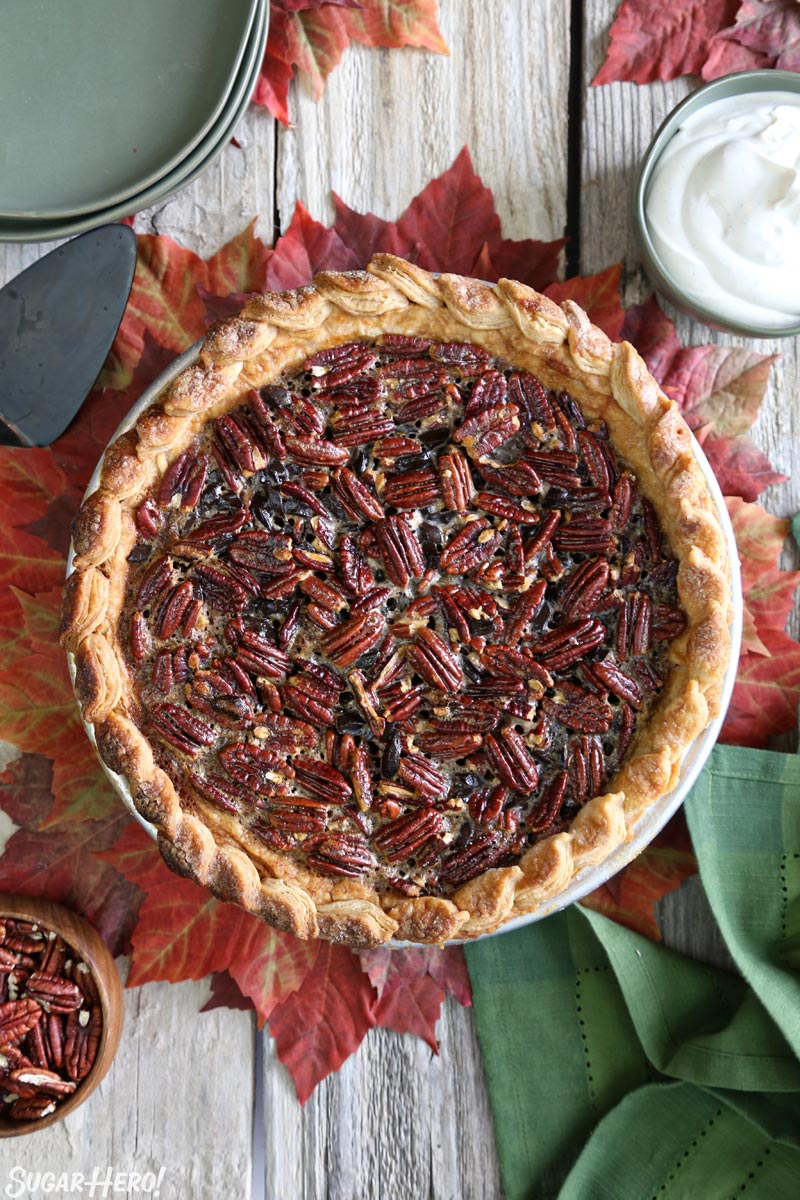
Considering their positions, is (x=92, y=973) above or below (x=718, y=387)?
below

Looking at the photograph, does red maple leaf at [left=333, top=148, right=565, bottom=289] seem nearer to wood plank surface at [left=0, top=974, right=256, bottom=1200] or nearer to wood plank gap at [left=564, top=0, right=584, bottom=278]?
wood plank gap at [left=564, top=0, right=584, bottom=278]

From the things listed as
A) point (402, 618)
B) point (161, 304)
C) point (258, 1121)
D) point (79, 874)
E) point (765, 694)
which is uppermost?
point (161, 304)

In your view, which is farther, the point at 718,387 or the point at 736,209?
the point at 718,387

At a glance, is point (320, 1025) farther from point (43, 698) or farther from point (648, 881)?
point (43, 698)

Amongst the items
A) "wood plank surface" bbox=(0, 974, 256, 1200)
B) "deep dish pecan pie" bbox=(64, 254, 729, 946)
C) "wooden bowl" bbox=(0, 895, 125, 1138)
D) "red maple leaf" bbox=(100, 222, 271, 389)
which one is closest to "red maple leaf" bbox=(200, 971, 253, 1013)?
"wood plank surface" bbox=(0, 974, 256, 1200)

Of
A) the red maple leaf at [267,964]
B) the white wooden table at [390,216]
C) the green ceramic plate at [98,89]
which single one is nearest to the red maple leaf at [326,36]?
the white wooden table at [390,216]

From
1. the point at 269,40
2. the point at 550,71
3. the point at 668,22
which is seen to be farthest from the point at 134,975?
the point at 668,22

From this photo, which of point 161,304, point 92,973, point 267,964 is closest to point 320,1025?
point 267,964
